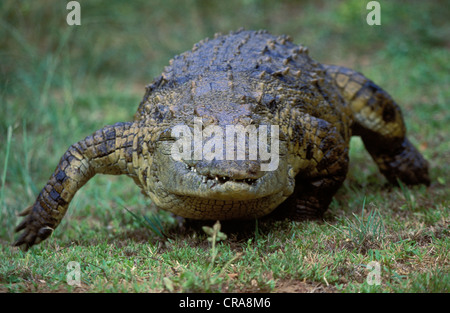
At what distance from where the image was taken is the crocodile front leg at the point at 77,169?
3.89 m

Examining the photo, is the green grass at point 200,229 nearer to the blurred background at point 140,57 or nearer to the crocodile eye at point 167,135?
the blurred background at point 140,57

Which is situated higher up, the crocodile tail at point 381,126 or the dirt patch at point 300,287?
the crocodile tail at point 381,126

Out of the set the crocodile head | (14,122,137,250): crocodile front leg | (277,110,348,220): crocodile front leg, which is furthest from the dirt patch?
(14,122,137,250): crocodile front leg

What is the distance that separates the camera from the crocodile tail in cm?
493

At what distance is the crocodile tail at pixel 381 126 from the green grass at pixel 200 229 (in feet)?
0.71

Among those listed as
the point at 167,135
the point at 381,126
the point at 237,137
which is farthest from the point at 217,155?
the point at 381,126

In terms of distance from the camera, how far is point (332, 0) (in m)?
11.7

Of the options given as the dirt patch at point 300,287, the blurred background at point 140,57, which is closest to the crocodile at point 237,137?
the dirt patch at point 300,287

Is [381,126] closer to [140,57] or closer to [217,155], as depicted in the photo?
[217,155]

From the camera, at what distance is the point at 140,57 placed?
1056cm

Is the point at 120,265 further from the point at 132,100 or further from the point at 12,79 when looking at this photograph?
the point at 132,100

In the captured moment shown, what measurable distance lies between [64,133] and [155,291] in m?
4.02

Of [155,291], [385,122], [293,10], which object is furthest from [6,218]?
[293,10]

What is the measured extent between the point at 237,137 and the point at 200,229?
1.22m
